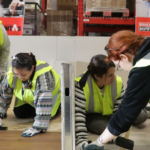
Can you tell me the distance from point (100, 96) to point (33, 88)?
592 mm

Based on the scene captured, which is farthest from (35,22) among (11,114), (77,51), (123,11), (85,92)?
(85,92)

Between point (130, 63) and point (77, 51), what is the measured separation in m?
1.79

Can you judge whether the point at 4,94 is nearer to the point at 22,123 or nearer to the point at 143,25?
the point at 22,123

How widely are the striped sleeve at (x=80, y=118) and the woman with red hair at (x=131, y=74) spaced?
30cm

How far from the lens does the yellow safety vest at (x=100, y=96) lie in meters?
1.39

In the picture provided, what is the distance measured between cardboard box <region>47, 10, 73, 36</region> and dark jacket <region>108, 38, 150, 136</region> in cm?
218

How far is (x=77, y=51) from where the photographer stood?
8.67ft

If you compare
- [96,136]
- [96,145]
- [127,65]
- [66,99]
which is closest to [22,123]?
[96,136]

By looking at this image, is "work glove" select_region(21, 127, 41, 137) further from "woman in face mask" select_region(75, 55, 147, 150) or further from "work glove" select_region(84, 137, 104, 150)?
"work glove" select_region(84, 137, 104, 150)

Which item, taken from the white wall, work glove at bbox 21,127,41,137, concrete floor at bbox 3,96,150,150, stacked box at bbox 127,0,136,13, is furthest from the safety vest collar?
stacked box at bbox 127,0,136,13

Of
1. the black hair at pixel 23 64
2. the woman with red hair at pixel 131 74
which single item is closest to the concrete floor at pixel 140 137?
the woman with red hair at pixel 131 74

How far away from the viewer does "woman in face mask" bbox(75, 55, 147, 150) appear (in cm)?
127

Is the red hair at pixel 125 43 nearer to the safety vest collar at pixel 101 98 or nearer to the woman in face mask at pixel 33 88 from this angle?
the safety vest collar at pixel 101 98

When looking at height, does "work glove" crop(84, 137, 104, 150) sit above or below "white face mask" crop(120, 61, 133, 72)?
below
